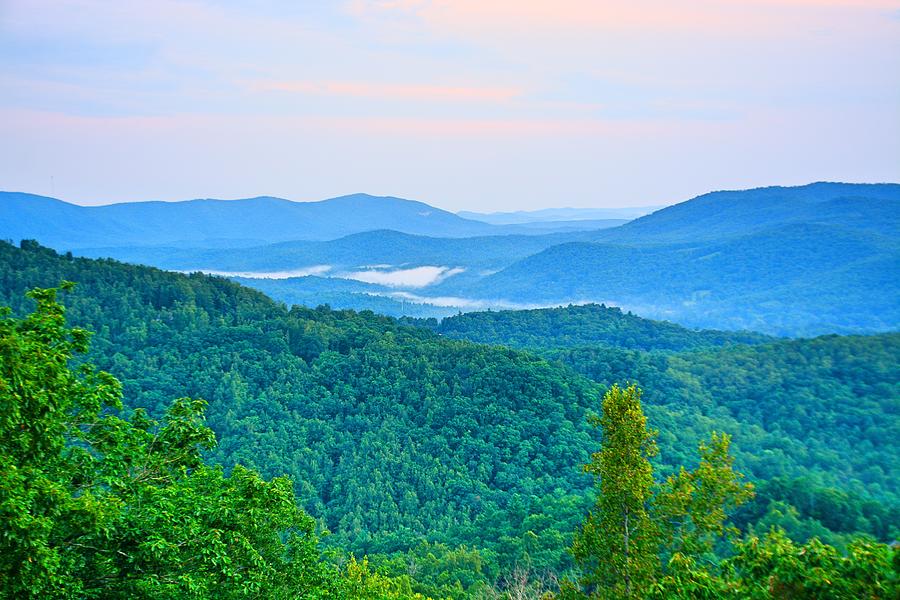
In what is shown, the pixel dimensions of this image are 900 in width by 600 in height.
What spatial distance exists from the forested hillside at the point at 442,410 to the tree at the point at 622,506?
17804 mm

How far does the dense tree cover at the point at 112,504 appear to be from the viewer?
24.9 feet

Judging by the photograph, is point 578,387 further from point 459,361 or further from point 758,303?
point 758,303

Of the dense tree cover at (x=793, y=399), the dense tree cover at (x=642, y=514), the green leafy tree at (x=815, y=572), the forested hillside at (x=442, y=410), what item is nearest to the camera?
the green leafy tree at (x=815, y=572)

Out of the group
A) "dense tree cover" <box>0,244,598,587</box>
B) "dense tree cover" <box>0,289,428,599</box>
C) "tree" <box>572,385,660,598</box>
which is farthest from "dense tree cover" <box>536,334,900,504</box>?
"dense tree cover" <box>0,289,428,599</box>

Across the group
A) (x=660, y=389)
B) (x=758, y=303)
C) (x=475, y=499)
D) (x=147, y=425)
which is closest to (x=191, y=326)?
(x=475, y=499)

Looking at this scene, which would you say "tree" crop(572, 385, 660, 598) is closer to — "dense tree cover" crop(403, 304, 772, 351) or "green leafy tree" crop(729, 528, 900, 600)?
"green leafy tree" crop(729, 528, 900, 600)

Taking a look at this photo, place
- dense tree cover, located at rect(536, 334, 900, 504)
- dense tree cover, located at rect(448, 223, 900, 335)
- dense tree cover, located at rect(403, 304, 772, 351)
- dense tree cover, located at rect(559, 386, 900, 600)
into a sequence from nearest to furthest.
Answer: dense tree cover, located at rect(559, 386, 900, 600) → dense tree cover, located at rect(536, 334, 900, 504) → dense tree cover, located at rect(403, 304, 772, 351) → dense tree cover, located at rect(448, 223, 900, 335)

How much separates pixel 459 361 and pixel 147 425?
37892mm

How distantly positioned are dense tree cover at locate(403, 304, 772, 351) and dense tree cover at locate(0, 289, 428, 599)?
217ft

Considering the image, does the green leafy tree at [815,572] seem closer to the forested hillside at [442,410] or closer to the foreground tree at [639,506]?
the foreground tree at [639,506]

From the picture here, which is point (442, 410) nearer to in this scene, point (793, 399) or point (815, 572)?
point (793, 399)

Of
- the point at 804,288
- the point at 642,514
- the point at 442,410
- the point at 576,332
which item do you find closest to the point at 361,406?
the point at 442,410

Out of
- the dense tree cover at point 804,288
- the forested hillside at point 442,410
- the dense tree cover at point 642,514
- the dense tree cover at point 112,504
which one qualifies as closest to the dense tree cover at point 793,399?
the forested hillside at point 442,410

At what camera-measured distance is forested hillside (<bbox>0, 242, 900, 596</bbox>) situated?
3366cm
